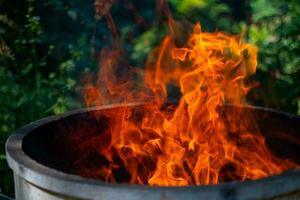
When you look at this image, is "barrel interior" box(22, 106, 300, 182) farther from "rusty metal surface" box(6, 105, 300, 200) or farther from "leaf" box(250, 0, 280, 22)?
"leaf" box(250, 0, 280, 22)

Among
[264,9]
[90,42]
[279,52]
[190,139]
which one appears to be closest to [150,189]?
[190,139]

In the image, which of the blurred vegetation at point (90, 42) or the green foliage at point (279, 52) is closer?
the green foliage at point (279, 52)

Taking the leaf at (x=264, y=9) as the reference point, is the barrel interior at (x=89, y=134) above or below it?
below

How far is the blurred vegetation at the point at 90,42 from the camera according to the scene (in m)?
3.66

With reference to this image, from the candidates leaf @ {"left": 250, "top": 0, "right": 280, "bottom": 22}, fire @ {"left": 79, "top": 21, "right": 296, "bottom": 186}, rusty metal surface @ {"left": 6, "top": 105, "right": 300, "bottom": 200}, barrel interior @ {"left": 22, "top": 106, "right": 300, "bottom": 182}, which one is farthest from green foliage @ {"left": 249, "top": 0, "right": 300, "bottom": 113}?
rusty metal surface @ {"left": 6, "top": 105, "right": 300, "bottom": 200}

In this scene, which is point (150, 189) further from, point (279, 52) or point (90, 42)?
point (90, 42)

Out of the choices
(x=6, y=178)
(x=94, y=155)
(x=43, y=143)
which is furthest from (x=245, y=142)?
(x=6, y=178)

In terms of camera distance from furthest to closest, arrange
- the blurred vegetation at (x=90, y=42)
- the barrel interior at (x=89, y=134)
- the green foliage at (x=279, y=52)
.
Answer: the blurred vegetation at (x=90, y=42) < the green foliage at (x=279, y=52) < the barrel interior at (x=89, y=134)

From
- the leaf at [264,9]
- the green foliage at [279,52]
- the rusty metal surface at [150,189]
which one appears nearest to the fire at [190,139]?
the rusty metal surface at [150,189]

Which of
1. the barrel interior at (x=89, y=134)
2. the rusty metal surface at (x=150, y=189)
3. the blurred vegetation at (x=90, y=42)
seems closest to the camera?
the rusty metal surface at (x=150, y=189)

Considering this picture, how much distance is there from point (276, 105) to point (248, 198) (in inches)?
81.0

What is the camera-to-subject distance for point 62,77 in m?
4.31

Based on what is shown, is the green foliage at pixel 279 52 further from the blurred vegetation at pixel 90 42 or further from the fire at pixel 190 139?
the fire at pixel 190 139

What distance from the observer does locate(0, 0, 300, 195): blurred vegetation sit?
3658 mm
